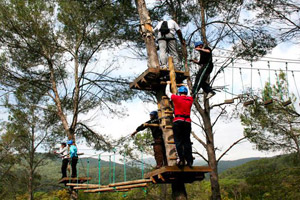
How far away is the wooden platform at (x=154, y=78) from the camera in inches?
184

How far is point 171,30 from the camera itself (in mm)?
5277

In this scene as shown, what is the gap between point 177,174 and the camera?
13.1 feet

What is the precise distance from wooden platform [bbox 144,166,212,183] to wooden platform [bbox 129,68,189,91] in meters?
1.51

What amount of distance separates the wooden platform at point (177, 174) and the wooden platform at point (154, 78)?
1509 mm

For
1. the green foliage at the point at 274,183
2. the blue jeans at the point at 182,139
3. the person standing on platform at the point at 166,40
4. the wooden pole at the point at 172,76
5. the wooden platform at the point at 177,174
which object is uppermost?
the person standing on platform at the point at 166,40

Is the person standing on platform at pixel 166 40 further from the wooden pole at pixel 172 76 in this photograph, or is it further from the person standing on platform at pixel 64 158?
the person standing on platform at pixel 64 158

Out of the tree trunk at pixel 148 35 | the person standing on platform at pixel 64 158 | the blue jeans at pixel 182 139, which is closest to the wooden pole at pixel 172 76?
the tree trunk at pixel 148 35

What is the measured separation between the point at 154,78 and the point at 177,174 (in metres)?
1.65

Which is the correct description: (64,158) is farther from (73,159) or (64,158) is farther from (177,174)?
(177,174)

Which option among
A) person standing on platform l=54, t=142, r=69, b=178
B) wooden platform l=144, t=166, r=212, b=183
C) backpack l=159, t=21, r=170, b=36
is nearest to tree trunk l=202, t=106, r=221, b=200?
person standing on platform l=54, t=142, r=69, b=178

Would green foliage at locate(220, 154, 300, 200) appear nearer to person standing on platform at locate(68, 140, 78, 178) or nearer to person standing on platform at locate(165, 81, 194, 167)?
person standing on platform at locate(68, 140, 78, 178)

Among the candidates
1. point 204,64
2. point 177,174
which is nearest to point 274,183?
point 204,64

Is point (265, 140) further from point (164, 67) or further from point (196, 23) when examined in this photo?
point (164, 67)

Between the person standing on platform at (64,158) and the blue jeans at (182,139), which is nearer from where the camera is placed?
the blue jeans at (182,139)
